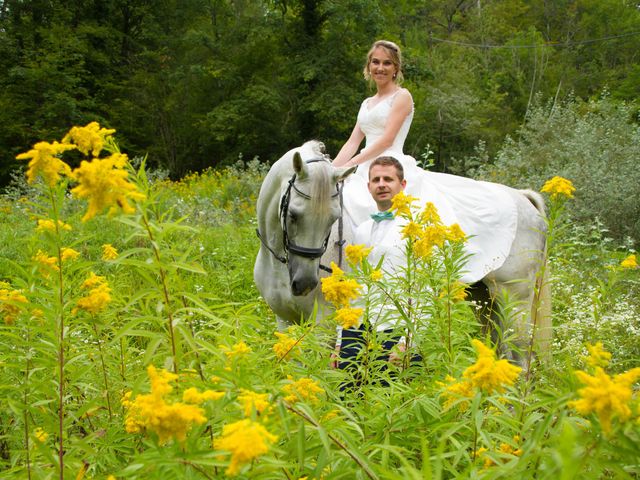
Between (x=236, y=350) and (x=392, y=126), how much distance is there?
3623mm

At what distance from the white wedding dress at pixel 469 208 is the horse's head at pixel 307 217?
78 cm

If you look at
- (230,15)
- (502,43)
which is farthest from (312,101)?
(502,43)

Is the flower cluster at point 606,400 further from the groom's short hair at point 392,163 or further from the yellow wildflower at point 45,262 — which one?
Result: the groom's short hair at point 392,163

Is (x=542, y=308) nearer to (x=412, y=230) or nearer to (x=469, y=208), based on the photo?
Result: (x=469, y=208)

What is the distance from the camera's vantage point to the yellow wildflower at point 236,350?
1.29 m

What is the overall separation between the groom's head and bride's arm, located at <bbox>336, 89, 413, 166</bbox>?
0.84 m

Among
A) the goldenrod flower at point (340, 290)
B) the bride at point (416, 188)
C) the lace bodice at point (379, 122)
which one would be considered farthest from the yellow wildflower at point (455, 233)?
the lace bodice at point (379, 122)

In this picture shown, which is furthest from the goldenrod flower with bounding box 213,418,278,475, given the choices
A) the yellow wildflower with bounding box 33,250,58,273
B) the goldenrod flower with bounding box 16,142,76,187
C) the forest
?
the forest

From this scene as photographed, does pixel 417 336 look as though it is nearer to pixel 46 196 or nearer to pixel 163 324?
pixel 163 324

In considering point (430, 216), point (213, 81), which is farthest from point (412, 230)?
point (213, 81)

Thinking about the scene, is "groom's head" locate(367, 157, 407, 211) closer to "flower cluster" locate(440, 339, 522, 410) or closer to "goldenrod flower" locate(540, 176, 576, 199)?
"goldenrod flower" locate(540, 176, 576, 199)

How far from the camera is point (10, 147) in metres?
18.7

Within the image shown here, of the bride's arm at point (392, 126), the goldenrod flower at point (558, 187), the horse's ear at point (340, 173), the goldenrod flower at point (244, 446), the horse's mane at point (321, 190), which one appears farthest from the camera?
the bride's arm at point (392, 126)

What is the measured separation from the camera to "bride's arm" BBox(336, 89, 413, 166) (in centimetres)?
454
